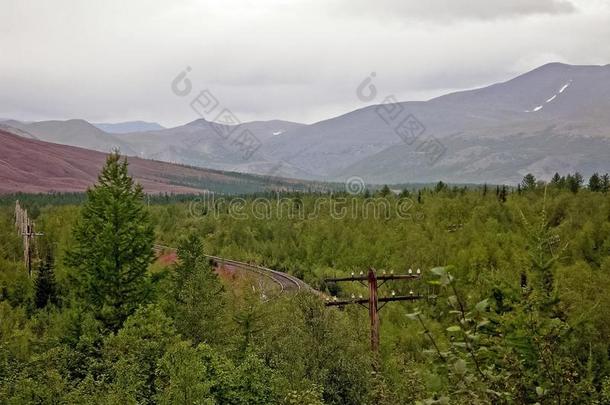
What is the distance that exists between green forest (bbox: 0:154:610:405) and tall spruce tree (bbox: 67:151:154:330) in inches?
3.1

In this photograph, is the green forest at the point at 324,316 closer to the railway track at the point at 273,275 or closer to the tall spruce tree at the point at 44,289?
the tall spruce tree at the point at 44,289

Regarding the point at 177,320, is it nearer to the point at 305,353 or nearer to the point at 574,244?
the point at 305,353

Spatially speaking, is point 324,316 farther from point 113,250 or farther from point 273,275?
point 273,275

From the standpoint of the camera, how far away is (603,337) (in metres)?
30.9

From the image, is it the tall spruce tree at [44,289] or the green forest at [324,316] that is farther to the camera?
the tall spruce tree at [44,289]

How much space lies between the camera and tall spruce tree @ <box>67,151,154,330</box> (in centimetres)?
2988

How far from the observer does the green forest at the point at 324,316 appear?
5340mm

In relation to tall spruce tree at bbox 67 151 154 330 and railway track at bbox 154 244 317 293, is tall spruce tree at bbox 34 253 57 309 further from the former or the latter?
railway track at bbox 154 244 317 293

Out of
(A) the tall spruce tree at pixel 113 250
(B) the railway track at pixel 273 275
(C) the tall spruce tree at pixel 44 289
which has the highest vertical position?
(A) the tall spruce tree at pixel 113 250

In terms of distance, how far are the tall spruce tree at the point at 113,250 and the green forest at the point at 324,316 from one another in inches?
3.1

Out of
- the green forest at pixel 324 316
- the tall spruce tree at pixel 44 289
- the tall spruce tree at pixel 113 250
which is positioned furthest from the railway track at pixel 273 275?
the tall spruce tree at pixel 113 250

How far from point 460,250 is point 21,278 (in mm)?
33987

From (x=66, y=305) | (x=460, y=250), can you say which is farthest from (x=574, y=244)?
(x=66, y=305)

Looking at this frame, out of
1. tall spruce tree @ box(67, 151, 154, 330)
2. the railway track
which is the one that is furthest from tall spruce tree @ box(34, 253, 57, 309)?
the railway track
